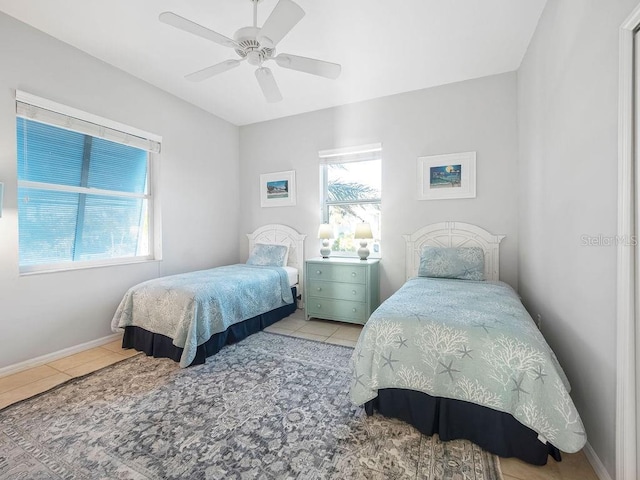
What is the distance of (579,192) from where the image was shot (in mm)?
1568

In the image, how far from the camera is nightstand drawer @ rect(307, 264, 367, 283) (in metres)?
3.38

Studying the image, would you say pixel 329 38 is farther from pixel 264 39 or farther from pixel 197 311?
pixel 197 311

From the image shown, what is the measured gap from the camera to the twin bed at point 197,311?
8.04 feet

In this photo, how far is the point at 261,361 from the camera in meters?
2.54

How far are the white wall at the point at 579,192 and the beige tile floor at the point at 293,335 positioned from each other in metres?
0.18

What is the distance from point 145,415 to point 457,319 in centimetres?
195

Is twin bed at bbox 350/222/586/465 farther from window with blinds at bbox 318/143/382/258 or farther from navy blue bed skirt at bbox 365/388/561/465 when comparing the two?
window with blinds at bbox 318/143/382/258

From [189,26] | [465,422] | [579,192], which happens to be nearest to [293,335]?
[465,422]

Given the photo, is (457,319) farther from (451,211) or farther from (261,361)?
(451,211)

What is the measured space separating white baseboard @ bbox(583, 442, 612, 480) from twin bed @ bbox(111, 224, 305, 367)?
2.50m

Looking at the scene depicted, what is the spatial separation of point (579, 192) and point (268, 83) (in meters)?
2.20

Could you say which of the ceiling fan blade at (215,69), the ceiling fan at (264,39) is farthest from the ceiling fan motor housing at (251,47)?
the ceiling fan blade at (215,69)

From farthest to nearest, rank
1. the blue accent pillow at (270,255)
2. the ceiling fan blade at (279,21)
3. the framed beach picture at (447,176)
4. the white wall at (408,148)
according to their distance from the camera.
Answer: the blue accent pillow at (270,255) < the framed beach picture at (447,176) < the white wall at (408,148) < the ceiling fan blade at (279,21)

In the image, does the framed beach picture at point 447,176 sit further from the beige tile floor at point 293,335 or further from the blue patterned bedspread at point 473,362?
the beige tile floor at point 293,335
